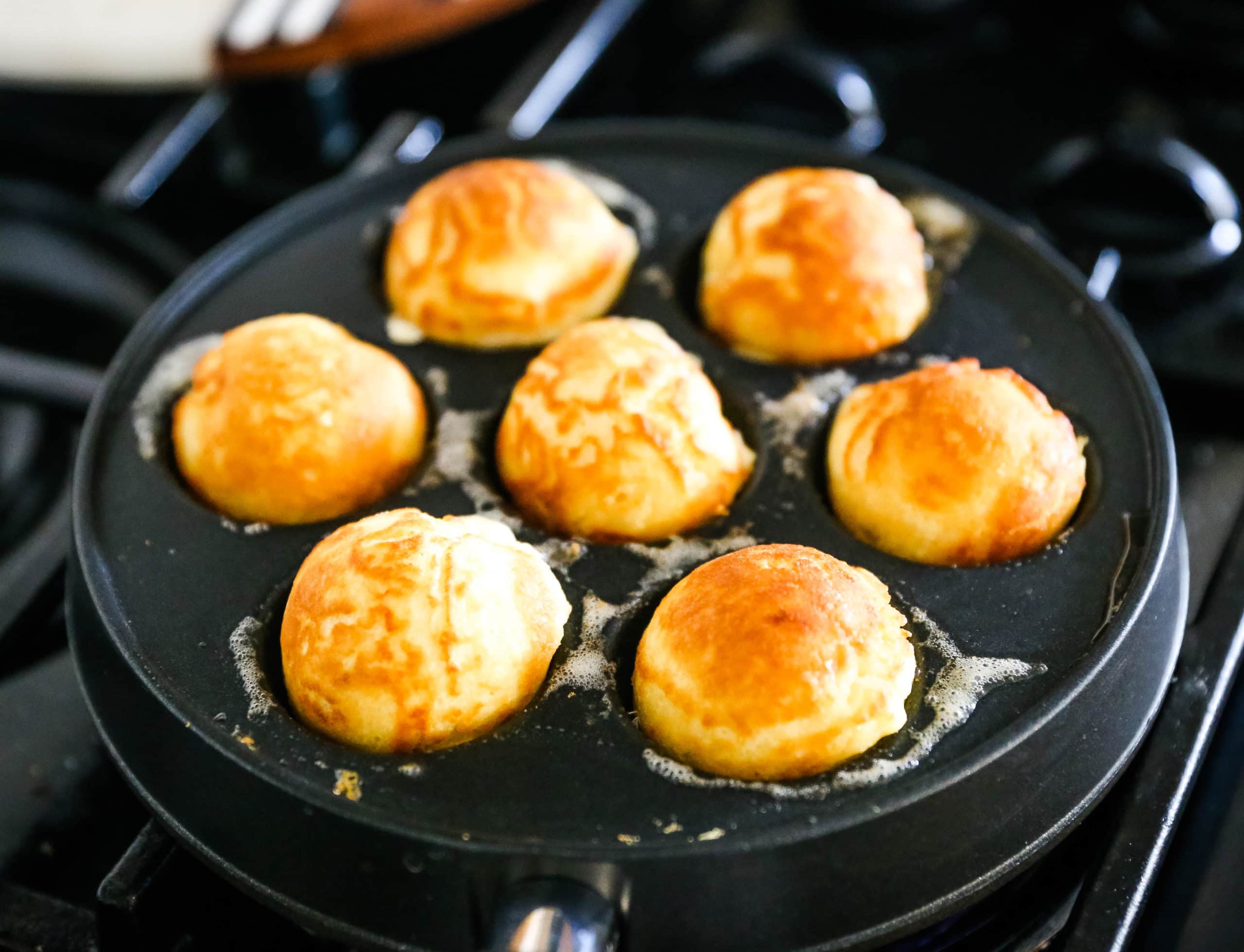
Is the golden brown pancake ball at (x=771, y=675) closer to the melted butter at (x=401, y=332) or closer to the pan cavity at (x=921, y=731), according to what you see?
the pan cavity at (x=921, y=731)

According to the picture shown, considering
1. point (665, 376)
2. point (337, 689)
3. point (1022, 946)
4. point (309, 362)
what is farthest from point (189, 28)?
point (1022, 946)

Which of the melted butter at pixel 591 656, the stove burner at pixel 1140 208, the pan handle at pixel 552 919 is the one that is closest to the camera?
the pan handle at pixel 552 919

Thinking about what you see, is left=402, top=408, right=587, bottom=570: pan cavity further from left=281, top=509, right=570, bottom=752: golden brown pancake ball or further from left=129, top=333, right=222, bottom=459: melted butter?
left=129, top=333, right=222, bottom=459: melted butter

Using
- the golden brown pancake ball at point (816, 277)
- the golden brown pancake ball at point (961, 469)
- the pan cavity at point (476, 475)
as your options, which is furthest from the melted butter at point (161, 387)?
the golden brown pancake ball at point (961, 469)

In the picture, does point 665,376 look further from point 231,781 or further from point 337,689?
point 231,781

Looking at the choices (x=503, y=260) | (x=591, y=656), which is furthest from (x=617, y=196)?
(x=591, y=656)

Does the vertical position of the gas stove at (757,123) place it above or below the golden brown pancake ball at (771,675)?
below

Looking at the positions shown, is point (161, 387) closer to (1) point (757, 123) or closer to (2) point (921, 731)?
(2) point (921, 731)
